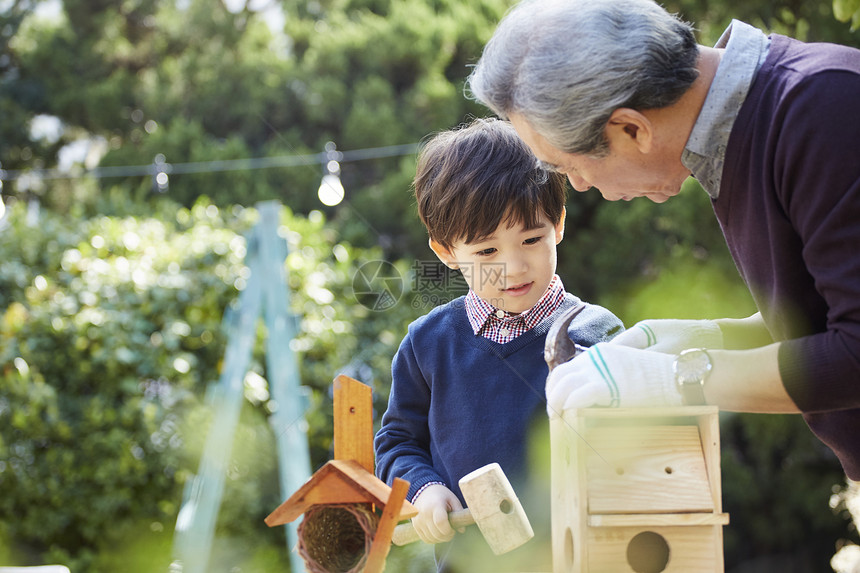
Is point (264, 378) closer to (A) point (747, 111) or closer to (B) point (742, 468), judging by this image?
(B) point (742, 468)

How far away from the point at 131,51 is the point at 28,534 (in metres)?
5.97

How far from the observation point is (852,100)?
118 cm

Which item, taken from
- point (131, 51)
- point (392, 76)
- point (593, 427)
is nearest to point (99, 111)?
point (131, 51)

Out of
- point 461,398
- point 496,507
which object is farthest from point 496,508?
point 461,398

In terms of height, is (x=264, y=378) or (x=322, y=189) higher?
(x=322, y=189)

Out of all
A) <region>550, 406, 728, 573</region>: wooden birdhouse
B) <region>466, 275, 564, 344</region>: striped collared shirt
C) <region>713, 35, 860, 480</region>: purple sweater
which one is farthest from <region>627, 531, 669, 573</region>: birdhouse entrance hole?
<region>466, 275, 564, 344</region>: striped collared shirt

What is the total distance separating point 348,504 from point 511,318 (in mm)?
588

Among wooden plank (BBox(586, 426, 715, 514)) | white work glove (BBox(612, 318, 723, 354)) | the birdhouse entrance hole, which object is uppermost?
wooden plank (BBox(586, 426, 715, 514))

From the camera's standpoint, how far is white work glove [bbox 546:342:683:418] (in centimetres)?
116

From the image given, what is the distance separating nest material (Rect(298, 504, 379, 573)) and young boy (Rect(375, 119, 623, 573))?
0.22 m

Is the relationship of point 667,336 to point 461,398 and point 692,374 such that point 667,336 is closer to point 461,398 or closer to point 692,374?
point 692,374

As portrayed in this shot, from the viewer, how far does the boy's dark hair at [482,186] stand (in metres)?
1.64

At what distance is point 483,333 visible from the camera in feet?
5.64

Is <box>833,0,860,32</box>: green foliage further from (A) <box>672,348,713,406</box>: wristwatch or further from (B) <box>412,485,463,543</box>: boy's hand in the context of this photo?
(B) <box>412,485,463,543</box>: boy's hand
